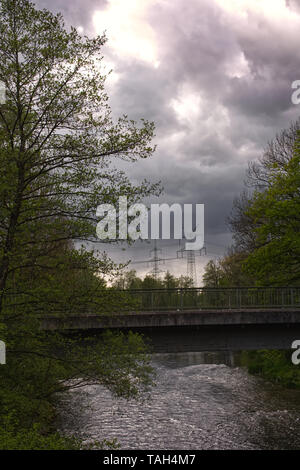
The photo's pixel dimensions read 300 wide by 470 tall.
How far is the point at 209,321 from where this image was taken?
68.0 ft

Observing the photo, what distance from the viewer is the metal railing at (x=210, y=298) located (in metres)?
21.0

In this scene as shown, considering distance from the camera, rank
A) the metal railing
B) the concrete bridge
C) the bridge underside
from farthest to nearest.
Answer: the metal railing → the bridge underside → the concrete bridge

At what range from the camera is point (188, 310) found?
21000mm

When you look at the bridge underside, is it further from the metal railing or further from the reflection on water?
the reflection on water

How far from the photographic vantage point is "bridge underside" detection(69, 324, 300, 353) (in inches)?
813

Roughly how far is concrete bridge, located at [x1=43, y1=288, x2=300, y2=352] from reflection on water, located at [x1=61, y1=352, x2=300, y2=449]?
3.36 m

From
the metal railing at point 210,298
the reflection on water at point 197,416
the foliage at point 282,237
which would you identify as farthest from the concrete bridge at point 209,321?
the reflection on water at point 197,416

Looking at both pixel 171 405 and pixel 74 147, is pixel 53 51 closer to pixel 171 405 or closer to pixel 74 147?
pixel 74 147

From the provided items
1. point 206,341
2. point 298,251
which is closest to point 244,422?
point 206,341

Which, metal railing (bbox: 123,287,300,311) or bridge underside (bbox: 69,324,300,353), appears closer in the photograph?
bridge underside (bbox: 69,324,300,353)

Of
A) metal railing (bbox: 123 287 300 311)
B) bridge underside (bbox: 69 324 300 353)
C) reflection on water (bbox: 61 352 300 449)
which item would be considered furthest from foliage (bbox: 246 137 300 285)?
reflection on water (bbox: 61 352 300 449)

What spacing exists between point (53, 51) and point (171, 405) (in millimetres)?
18957

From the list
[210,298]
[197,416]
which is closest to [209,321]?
[210,298]
